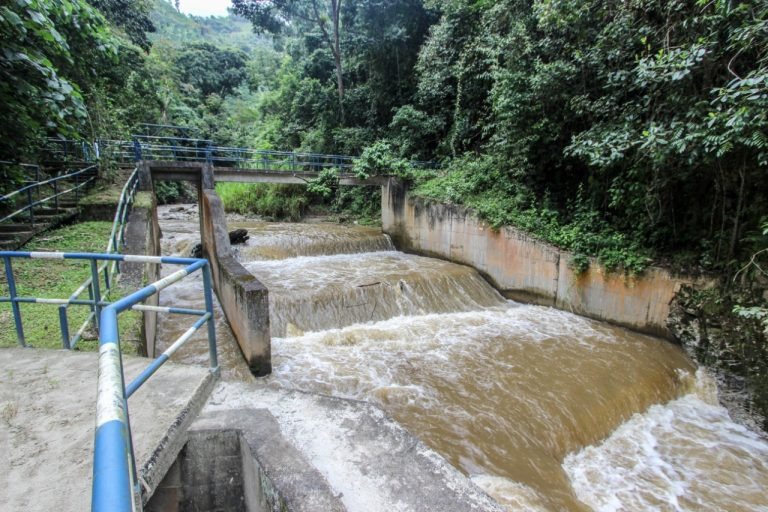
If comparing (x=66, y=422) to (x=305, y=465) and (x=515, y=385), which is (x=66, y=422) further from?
(x=515, y=385)

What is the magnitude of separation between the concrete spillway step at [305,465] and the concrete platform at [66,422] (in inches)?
9.2

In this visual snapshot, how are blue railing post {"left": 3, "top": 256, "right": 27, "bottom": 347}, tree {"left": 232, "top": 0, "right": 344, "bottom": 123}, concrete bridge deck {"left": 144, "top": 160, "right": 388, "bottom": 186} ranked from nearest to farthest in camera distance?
blue railing post {"left": 3, "top": 256, "right": 27, "bottom": 347} → concrete bridge deck {"left": 144, "top": 160, "right": 388, "bottom": 186} → tree {"left": 232, "top": 0, "right": 344, "bottom": 123}

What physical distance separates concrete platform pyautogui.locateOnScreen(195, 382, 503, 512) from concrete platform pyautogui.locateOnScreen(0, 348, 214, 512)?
23cm

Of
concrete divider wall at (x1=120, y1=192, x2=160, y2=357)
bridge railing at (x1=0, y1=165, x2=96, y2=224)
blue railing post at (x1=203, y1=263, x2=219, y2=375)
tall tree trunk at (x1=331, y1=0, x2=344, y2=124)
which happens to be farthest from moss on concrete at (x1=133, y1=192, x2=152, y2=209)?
tall tree trunk at (x1=331, y1=0, x2=344, y2=124)

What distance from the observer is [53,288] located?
553 centimetres

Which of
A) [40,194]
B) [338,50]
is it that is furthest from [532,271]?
[338,50]

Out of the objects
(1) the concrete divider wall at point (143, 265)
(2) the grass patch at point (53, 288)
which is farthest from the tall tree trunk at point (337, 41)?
(2) the grass patch at point (53, 288)

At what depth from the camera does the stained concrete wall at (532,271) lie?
25.5 ft

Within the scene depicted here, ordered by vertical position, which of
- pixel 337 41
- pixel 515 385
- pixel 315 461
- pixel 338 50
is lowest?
pixel 515 385

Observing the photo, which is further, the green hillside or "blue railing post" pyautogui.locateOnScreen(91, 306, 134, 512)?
the green hillside

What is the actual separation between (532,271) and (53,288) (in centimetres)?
934

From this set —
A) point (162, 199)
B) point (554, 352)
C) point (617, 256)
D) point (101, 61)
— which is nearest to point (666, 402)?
point (554, 352)

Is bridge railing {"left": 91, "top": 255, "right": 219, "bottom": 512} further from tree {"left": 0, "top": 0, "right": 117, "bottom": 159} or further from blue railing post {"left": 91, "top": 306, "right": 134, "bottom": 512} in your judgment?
tree {"left": 0, "top": 0, "right": 117, "bottom": 159}

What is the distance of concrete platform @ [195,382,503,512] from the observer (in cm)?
225
